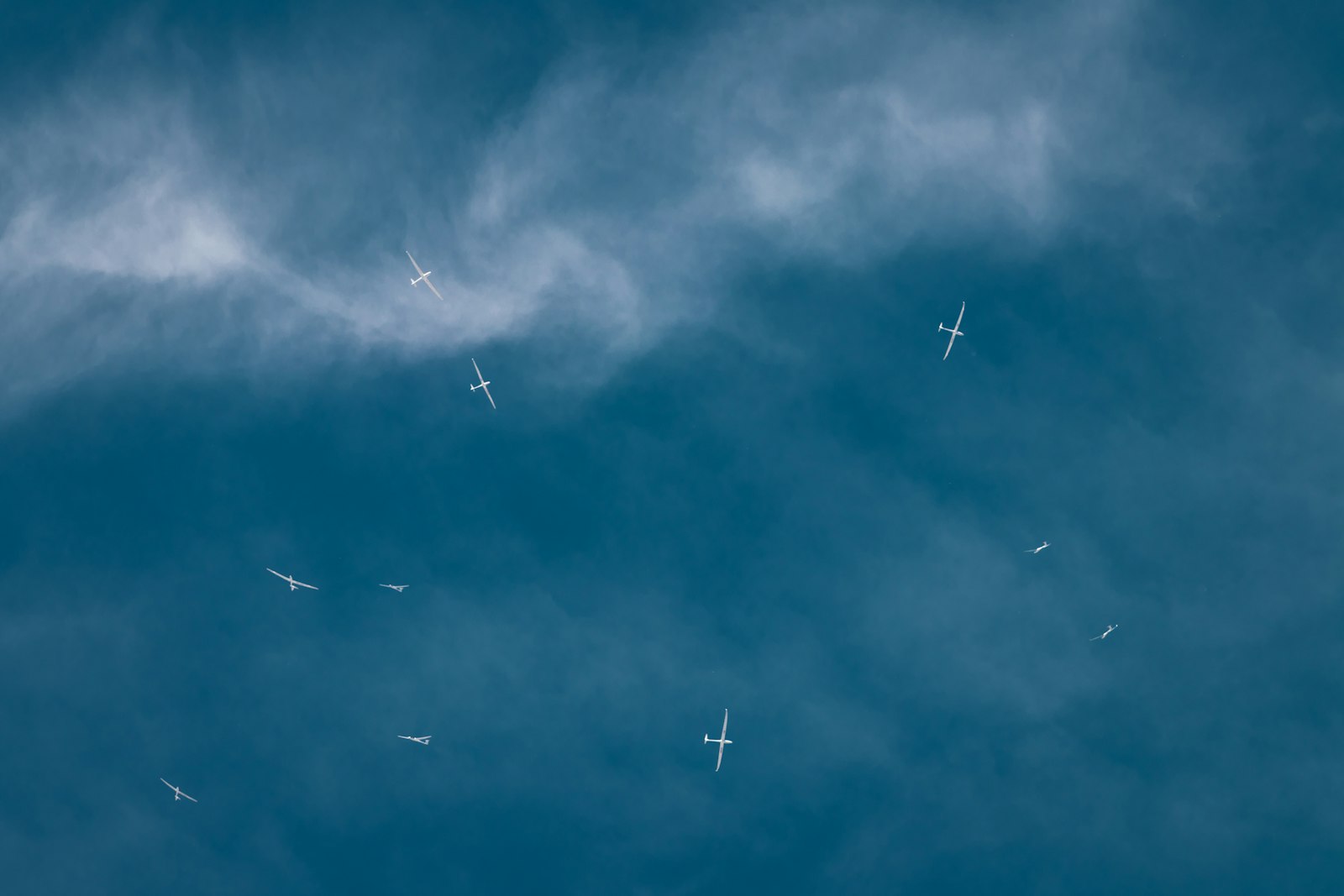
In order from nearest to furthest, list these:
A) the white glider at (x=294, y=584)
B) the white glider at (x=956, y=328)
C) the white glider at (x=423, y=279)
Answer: the white glider at (x=423, y=279)
the white glider at (x=956, y=328)
the white glider at (x=294, y=584)

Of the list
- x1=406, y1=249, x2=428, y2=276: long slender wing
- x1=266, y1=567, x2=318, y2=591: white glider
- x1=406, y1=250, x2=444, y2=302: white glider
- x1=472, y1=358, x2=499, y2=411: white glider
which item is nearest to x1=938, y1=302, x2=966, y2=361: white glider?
x1=472, y1=358, x2=499, y2=411: white glider

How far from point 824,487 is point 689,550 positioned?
8.15 metres

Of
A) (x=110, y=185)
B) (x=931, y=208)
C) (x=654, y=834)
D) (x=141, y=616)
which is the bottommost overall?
(x=654, y=834)

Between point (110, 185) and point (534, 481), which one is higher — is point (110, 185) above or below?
above

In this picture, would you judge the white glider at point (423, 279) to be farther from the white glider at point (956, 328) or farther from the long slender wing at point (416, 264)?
the white glider at point (956, 328)

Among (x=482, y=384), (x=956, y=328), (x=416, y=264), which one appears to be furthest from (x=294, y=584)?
(x=956, y=328)

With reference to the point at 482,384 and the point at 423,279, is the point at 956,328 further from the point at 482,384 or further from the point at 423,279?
the point at 423,279

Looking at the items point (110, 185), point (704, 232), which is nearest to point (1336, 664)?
point (704, 232)

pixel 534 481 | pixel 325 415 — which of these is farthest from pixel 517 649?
pixel 325 415

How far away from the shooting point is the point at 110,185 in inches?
2702

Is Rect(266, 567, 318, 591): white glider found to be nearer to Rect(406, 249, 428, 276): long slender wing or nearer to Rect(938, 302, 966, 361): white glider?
Rect(406, 249, 428, 276): long slender wing

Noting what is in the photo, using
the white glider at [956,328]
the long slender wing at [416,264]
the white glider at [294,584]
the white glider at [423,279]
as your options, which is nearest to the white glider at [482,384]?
the white glider at [423,279]

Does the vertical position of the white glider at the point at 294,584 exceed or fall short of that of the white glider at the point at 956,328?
it falls short

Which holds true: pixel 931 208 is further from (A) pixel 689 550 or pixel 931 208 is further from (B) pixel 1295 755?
(B) pixel 1295 755
